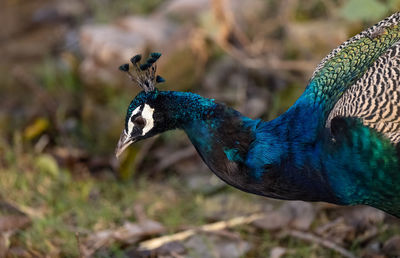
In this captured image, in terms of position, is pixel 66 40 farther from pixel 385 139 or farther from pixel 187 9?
pixel 385 139

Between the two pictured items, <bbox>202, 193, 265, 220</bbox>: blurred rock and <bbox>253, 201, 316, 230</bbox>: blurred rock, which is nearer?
<bbox>253, 201, 316, 230</bbox>: blurred rock

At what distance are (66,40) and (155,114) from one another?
10.6 feet

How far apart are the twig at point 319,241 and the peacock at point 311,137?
590mm

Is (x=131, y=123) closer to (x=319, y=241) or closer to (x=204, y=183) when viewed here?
(x=319, y=241)

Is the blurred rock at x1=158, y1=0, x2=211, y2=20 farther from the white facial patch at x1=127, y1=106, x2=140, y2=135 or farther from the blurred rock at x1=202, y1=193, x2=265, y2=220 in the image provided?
the white facial patch at x1=127, y1=106, x2=140, y2=135

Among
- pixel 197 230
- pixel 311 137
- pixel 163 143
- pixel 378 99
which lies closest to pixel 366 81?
pixel 378 99

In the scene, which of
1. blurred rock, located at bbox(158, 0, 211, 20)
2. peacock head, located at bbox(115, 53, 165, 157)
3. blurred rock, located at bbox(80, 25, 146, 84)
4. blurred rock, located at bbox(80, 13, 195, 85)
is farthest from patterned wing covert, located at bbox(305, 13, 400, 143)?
blurred rock, located at bbox(158, 0, 211, 20)

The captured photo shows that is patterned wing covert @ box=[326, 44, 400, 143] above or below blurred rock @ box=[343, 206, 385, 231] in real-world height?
above

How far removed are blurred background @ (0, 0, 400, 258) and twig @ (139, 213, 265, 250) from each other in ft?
0.03

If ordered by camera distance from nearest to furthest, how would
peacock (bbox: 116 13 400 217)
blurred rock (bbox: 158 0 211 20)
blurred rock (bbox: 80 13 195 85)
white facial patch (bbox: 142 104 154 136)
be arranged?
peacock (bbox: 116 13 400 217), white facial patch (bbox: 142 104 154 136), blurred rock (bbox: 80 13 195 85), blurred rock (bbox: 158 0 211 20)

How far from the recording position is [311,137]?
1.86m

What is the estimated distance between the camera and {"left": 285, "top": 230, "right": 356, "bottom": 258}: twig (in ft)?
7.95

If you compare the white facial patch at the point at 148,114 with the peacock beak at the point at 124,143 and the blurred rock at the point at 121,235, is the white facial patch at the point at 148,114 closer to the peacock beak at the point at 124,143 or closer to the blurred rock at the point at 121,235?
the peacock beak at the point at 124,143

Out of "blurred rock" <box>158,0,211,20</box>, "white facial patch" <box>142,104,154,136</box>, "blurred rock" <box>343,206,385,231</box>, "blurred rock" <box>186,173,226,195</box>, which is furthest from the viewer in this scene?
"blurred rock" <box>158,0,211,20</box>
